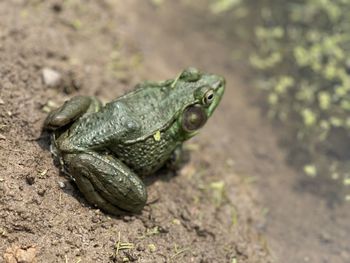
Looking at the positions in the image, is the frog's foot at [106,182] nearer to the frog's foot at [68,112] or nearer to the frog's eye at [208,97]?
the frog's foot at [68,112]

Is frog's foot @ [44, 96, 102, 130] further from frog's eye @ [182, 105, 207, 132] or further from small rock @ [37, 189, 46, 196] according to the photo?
frog's eye @ [182, 105, 207, 132]

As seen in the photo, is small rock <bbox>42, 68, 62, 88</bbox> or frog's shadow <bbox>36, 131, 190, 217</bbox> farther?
small rock <bbox>42, 68, 62, 88</bbox>

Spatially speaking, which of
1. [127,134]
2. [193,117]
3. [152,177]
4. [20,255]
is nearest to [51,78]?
[127,134]

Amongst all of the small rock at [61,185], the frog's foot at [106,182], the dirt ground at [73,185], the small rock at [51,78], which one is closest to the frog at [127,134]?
the frog's foot at [106,182]

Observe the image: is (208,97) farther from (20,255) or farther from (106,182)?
(20,255)

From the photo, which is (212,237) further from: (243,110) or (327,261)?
(243,110)

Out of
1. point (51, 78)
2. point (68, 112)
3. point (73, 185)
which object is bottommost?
point (73, 185)

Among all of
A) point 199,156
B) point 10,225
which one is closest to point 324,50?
point 199,156

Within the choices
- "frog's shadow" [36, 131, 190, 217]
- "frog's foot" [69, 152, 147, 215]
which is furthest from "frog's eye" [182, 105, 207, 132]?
"frog's foot" [69, 152, 147, 215]
